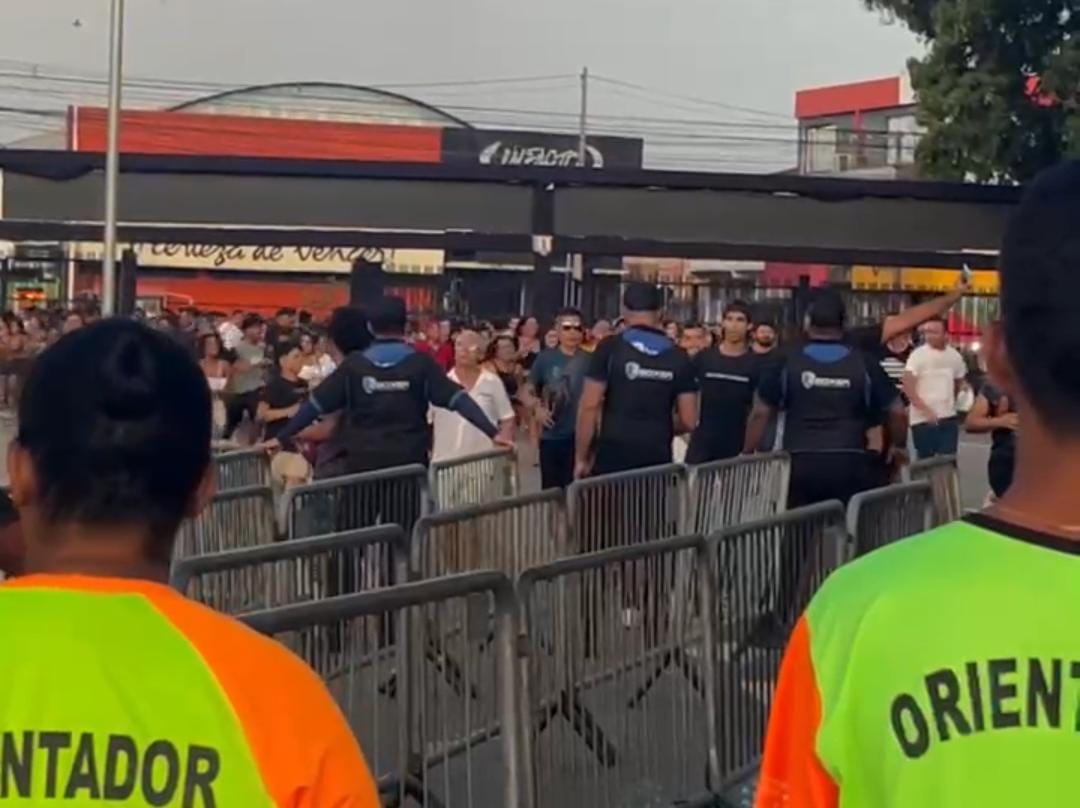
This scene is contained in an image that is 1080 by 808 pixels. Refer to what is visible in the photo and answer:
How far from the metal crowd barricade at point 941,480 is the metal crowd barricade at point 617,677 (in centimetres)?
326

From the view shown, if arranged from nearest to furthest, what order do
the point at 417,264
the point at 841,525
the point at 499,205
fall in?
the point at 841,525 < the point at 499,205 < the point at 417,264

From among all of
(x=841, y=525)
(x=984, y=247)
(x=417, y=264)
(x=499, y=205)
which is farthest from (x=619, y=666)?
(x=417, y=264)

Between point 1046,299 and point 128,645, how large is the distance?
1.09 meters

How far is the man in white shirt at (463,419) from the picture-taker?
42.2 ft

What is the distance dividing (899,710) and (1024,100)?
33526 mm

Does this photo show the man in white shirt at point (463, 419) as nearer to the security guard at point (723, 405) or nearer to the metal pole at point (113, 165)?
the security guard at point (723, 405)

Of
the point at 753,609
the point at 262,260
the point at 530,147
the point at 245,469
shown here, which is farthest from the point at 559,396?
the point at 530,147

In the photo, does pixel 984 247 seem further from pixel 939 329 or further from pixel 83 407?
pixel 83 407

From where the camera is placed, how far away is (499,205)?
28.8m

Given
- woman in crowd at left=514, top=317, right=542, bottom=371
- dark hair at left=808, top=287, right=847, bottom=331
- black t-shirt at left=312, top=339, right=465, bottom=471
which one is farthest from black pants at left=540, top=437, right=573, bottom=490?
woman in crowd at left=514, top=317, right=542, bottom=371

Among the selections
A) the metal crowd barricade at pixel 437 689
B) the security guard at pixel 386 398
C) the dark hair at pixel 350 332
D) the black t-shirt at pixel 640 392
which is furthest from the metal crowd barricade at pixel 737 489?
the metal crowd barricade at pixel 437 689

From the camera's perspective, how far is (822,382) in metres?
10.8

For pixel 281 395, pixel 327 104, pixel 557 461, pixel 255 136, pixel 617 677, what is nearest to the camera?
pixel 617 677

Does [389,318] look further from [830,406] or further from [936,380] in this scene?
[936,380]
